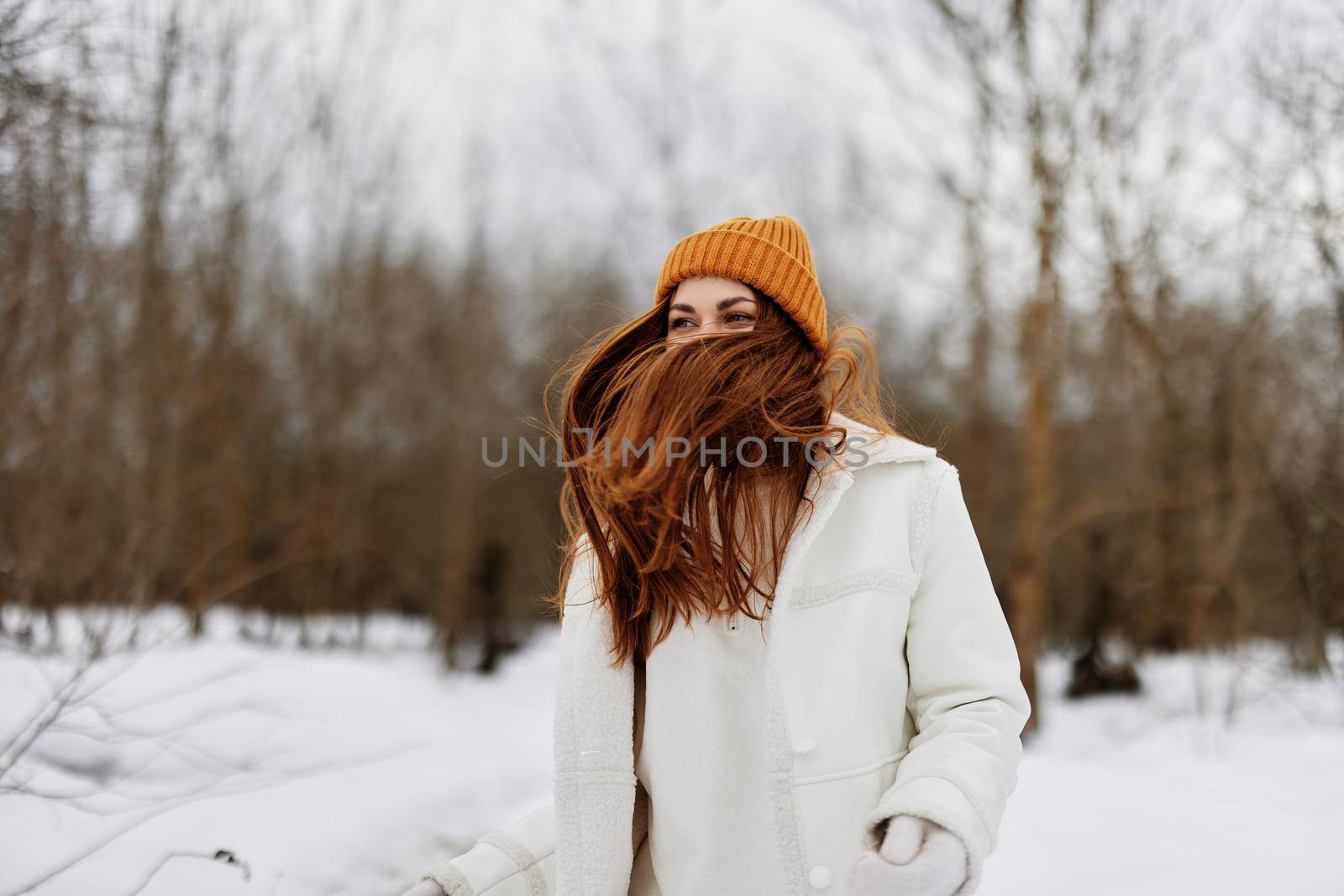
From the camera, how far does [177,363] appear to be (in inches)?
316

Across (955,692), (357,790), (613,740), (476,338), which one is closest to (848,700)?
(955,692)

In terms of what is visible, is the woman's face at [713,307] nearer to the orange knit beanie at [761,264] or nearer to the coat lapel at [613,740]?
the orange knit beanie at [761,264]

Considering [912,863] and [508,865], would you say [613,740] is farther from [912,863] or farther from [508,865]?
[912,863]

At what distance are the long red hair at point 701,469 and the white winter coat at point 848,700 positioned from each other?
0.20 ft

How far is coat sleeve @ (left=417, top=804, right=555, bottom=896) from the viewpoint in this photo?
1480 millimetres

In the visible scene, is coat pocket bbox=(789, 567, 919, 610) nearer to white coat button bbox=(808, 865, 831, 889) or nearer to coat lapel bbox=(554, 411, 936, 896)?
coat lapel bbox=(554, 411, 936, 896)

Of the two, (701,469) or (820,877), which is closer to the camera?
(820,877)

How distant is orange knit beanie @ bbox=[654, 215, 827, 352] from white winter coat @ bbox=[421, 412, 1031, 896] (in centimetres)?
26

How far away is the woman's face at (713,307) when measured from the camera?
5.32ft

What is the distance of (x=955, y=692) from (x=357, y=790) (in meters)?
3.12

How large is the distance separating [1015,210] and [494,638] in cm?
866

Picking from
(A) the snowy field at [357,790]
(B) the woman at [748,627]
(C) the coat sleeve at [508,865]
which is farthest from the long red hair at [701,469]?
(A) the snowy field at [357,790]

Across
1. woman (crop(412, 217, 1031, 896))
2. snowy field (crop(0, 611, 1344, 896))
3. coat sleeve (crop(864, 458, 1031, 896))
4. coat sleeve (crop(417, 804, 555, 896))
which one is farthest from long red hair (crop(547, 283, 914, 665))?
snowy field (crop(0, 611, 1344, 896))

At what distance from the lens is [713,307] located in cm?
163
